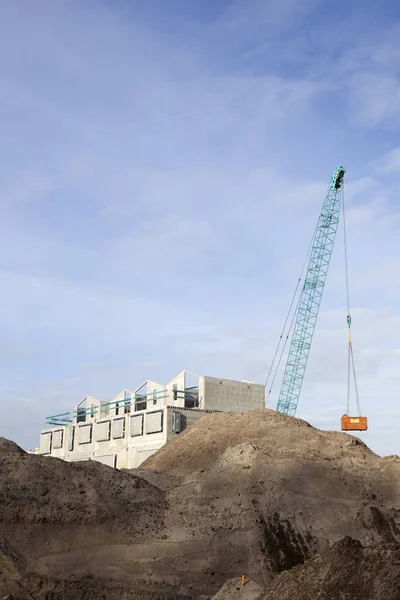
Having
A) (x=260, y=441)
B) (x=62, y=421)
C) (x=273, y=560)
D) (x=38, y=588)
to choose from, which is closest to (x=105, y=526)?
(x=38, y=588)

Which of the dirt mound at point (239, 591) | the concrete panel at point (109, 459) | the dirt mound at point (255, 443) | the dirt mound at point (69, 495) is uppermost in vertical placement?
the concrete panel at point (109, 459)

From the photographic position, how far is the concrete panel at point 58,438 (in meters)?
80.7

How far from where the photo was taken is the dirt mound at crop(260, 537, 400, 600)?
54.5 ft

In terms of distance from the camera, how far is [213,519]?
31.5 metres

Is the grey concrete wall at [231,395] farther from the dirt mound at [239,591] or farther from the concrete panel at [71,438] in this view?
the dirt mound at [239,591]

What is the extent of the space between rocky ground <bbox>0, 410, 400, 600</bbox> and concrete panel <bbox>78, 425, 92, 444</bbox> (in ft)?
125

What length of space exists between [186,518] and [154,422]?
114 ft

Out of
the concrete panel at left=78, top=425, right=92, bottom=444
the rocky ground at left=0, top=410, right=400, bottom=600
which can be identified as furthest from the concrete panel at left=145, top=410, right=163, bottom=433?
the rocky ground at left=0, top=410, right=400, bottom=600

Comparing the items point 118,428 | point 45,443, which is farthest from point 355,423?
point 45,443

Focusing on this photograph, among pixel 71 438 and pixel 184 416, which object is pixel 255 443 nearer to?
pixel 184 416

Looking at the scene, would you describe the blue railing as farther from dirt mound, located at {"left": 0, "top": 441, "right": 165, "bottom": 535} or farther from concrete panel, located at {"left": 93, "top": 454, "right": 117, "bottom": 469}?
dirt mound, located at {"left": 0, "top": 441, "right": 165, "bottom": 535}

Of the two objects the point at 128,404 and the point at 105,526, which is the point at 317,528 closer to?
the point at 105,526

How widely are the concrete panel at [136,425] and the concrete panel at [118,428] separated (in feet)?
6.20

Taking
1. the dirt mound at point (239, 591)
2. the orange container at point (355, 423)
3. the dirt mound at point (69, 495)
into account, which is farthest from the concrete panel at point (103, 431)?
the dirt mound at point (239, 591)
